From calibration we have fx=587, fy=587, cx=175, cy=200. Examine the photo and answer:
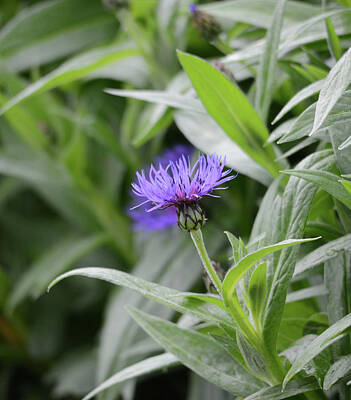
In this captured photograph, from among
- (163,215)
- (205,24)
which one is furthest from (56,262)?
(205,24)

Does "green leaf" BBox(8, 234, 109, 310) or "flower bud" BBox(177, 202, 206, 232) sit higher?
"flower bud" BBox(177, 202, 206, 232)

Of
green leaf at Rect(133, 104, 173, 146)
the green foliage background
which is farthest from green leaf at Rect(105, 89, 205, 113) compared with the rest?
green leaf at Rect(133, 104, 173, 146)

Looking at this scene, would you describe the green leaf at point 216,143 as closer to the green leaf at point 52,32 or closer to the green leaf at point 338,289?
the green leaf at point 338,289

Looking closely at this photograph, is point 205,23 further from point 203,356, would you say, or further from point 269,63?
point 203,356

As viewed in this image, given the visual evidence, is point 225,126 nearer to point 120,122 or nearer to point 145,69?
point 145,69

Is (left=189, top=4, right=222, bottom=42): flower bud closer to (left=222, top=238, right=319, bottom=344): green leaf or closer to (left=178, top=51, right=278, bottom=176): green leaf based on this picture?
(left=178, top=51, right=278, bottom=176): green leaf

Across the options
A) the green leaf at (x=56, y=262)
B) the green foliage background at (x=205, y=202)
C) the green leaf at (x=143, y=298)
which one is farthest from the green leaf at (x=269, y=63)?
the green leaf at (x=56, y=262)
